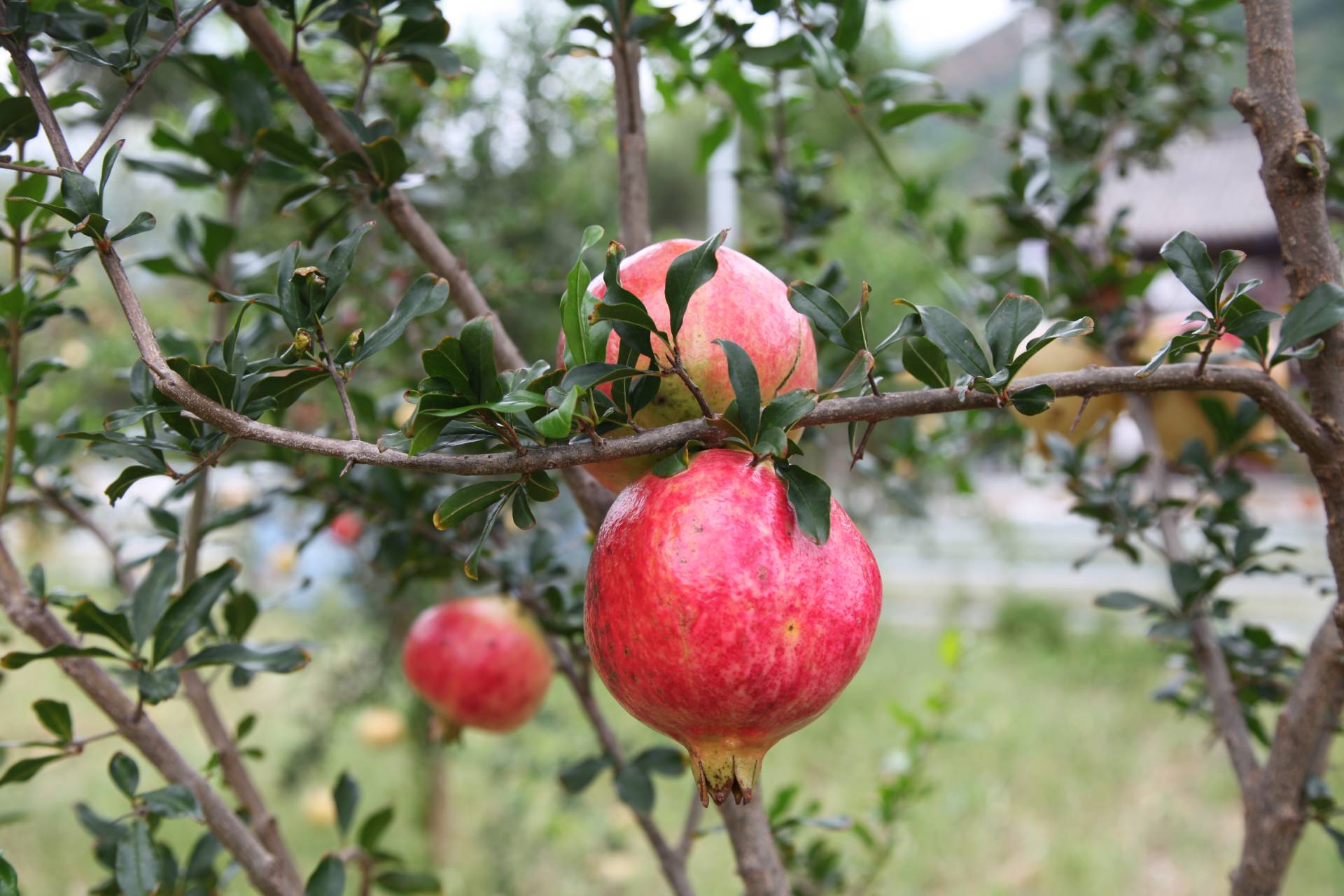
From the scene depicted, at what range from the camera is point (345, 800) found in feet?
2.91

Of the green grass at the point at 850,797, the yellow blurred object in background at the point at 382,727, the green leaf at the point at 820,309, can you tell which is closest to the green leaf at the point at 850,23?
the green leaf at the point at 820,309

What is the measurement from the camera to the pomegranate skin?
1.41ft

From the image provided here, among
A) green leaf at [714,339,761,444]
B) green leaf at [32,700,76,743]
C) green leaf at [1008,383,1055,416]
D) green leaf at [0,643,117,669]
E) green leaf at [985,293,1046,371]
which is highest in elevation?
green leaf at [714,339,761,444]

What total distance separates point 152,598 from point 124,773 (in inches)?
4.6

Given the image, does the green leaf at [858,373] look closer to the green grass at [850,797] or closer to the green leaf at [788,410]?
the green leaf at [788,410]

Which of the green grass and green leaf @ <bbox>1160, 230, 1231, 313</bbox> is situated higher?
green leaf @ <bbox>1160, 230, 1231, 313</bbox>

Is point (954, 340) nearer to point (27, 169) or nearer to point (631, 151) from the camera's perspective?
point (631, 151)

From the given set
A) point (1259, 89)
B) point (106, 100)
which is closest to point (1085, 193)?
point (1259, 89)

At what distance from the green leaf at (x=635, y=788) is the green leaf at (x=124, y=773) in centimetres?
36

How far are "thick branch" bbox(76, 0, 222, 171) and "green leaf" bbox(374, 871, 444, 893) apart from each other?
71 cm

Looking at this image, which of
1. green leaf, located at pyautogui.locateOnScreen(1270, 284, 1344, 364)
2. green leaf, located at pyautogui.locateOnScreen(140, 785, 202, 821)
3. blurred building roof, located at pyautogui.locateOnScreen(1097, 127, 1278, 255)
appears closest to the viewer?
green leaf, located at pyautogui.locateOnScreen(1270, 284, 1344, 364)

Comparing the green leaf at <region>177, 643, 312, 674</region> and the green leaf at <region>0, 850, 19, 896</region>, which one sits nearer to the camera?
the green leaf at <region>0, 850, 19, 896</region>

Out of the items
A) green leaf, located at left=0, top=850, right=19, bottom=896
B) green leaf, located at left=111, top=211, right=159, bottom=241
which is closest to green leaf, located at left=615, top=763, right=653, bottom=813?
green leaf, located at left=0, top=850, right=19, bottom=896

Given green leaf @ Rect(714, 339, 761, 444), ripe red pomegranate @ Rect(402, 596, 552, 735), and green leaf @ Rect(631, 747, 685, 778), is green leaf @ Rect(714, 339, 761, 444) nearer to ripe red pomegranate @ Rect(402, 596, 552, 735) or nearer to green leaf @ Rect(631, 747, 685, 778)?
green leaf @ Rect(631, 747, 685, 778)
